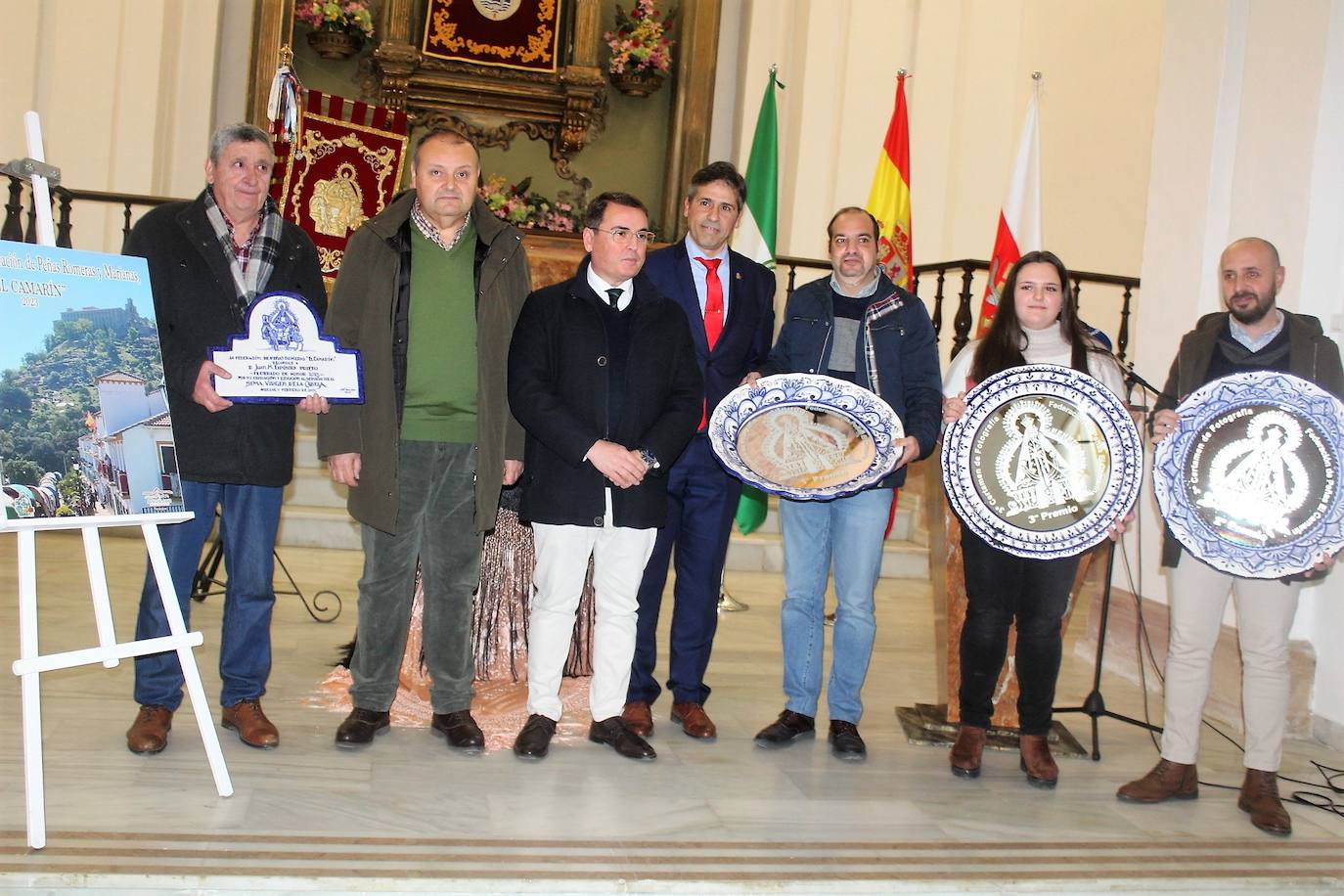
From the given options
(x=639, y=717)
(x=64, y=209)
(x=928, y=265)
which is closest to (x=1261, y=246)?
(x=639, y=717)

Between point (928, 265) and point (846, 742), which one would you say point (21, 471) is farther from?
point (928, 265)

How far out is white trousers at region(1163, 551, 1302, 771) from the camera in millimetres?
3365

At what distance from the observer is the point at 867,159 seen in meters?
8.61

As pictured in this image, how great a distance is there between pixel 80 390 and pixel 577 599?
1.43 metres

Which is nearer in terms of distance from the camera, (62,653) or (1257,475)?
(62,653)

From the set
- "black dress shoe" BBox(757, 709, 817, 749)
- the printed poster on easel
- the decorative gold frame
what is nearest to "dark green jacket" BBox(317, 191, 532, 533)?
the printed poster on easel

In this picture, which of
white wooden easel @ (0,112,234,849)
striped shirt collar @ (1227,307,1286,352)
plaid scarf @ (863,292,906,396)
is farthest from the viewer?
plaid scarf @ (863,292,906,396)

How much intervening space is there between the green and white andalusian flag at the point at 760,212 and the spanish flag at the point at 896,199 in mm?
554

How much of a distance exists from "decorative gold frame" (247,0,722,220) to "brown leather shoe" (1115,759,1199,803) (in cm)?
644

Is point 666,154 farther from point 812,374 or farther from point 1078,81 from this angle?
point 812,374

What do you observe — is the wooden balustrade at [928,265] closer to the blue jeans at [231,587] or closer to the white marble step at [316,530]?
the white marble step at [316,530]

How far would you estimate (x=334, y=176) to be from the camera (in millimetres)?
6199

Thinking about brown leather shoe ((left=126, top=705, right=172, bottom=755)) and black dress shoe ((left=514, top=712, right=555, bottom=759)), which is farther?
black dress shoe ((left=514, top=712, right=555, bottom=759))

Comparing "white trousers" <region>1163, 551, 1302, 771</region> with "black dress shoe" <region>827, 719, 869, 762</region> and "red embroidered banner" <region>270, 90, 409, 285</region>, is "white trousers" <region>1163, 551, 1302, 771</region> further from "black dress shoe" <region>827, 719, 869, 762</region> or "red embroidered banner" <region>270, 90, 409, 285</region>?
"red embroidered banner" <region>270, 90, 409, 285</region>
